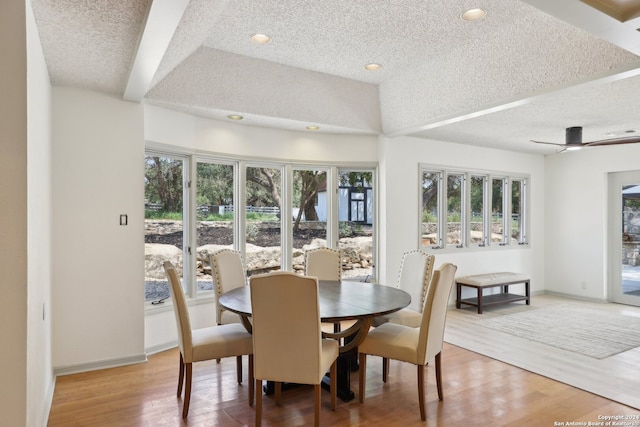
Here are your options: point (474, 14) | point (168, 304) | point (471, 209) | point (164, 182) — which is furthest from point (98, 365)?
point (471, 209)

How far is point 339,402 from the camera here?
3018 mm

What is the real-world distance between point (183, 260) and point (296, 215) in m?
1.55

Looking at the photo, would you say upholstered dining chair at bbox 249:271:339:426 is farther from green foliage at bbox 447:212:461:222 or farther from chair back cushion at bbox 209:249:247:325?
green foliage at bbox 447:212:461:222

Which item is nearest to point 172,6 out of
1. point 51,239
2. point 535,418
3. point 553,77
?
point 51,239

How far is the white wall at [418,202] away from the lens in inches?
218

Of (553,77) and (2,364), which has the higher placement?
(553,77)

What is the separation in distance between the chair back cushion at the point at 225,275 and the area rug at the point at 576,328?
325 centimetres

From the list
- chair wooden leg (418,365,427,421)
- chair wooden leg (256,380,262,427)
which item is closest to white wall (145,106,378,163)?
chair wooden leg (256,380,262,427)

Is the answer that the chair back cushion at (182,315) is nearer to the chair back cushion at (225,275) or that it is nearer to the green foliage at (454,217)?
the chair back cushion at (225,275)

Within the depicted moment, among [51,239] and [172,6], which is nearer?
[172,6]

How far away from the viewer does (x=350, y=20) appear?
3.21 metres

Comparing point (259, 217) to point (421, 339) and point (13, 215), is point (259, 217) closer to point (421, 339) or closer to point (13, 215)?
point (421, 339)

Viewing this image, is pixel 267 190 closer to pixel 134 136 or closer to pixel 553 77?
pixel 134 136

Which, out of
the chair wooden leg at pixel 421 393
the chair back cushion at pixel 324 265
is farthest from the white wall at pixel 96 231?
the chair wooden leg at pixel 421 393
